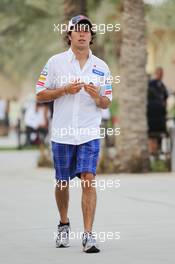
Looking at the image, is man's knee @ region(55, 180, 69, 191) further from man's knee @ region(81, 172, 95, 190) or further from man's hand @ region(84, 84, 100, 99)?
man's hand @ region(84, 84, 100, 99)

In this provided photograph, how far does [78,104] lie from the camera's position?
9.00 meters

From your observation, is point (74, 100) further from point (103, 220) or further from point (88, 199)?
point (103, 220)

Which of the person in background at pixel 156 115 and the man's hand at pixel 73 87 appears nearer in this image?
the man's hand at pixel 73 87

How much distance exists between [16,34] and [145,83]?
20486 mm

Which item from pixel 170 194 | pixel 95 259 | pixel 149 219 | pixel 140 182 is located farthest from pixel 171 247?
pixel 140 182

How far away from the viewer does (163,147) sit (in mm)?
21328

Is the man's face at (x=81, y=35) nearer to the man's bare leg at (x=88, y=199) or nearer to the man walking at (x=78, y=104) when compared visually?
the man walking at (x=78, y=104)

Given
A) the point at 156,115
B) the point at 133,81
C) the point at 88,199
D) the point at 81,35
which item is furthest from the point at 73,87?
the point at 156,115

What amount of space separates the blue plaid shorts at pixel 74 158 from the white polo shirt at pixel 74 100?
0.06 meters

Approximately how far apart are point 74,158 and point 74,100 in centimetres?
49

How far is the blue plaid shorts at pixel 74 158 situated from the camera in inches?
353

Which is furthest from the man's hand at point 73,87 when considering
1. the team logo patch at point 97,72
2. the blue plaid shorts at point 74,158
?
the blue plaid shorts at point 74,158

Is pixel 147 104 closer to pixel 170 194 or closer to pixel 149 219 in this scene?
pixel 170 194

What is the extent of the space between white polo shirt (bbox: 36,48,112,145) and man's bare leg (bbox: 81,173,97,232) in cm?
30
